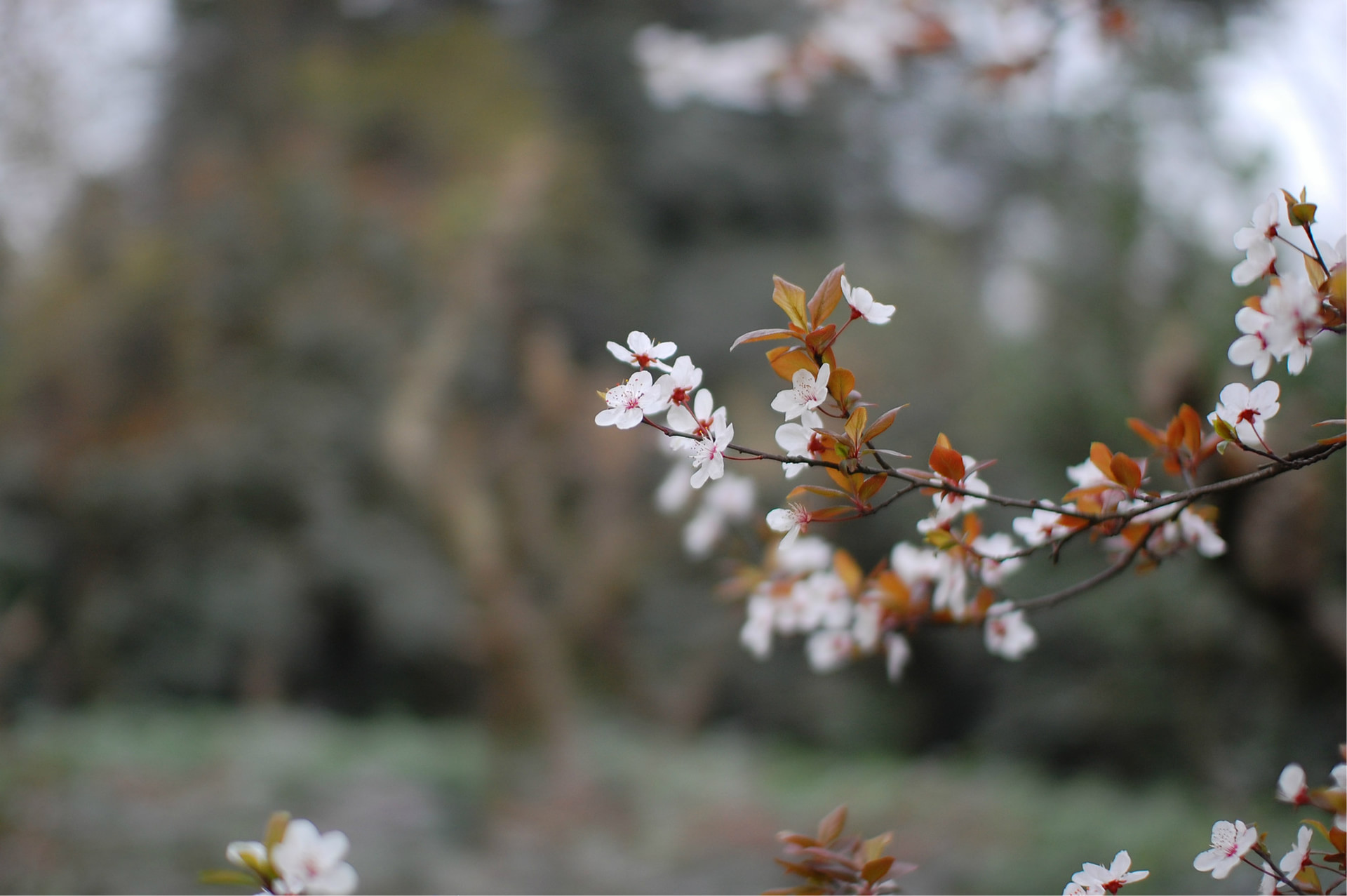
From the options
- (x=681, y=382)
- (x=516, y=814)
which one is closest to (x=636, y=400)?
(x=681, y=382)

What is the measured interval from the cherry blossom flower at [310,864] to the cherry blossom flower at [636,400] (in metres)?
0.40

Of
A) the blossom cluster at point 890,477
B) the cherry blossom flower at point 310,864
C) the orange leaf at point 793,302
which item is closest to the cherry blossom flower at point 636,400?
the blossom cluster at point 890,477

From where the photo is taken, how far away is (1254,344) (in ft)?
2.22

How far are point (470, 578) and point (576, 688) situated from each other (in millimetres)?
1133

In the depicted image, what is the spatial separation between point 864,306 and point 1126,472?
0.96 ft

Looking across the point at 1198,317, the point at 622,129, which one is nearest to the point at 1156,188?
the point at 1198,317

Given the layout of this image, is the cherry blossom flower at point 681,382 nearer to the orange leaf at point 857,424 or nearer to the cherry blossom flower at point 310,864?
the orange leaf at point 857,424

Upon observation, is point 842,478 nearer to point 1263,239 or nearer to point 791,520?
point 791,520

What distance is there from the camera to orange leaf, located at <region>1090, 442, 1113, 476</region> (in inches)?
31.5

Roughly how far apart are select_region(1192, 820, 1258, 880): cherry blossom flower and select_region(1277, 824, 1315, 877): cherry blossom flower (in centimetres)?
3

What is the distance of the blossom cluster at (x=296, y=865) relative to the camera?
0.68m

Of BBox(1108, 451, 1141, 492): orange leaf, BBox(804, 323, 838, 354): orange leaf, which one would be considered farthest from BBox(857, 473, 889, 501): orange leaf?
BBox(1108, 451, 1141, 492): orange leaf

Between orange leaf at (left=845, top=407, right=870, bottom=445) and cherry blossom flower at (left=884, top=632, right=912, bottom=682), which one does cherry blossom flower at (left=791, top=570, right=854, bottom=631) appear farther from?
orange leaf at (left=845, top=407, right=870, bottom=445)

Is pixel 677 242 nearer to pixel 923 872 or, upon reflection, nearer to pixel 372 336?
pixel 372 336
